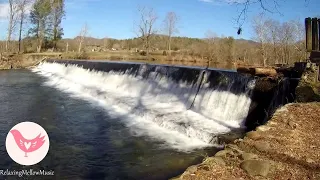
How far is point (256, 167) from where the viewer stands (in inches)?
191

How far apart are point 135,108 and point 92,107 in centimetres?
228

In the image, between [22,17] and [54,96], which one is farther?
[22,17]

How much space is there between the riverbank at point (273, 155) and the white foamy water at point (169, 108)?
3.00 metres

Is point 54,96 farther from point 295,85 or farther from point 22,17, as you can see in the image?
point 22,17

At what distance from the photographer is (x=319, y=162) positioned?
5059mm

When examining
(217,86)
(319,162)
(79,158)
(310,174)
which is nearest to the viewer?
(310,174)

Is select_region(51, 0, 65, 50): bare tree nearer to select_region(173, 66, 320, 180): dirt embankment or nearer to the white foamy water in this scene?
the white foamy water

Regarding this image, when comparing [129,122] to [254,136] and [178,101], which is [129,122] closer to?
[178,101]

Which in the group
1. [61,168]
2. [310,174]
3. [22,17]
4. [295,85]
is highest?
[22,17]

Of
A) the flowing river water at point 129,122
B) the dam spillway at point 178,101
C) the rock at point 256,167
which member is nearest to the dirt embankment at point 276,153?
the rock at point 256,167

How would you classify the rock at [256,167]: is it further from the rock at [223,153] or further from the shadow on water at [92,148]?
the shadow on water at [92,148]

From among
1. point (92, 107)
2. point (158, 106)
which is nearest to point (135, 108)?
point (158, 106)

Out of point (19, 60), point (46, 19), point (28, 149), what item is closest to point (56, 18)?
point (46, 19)

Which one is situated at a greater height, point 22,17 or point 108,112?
point 22,17
